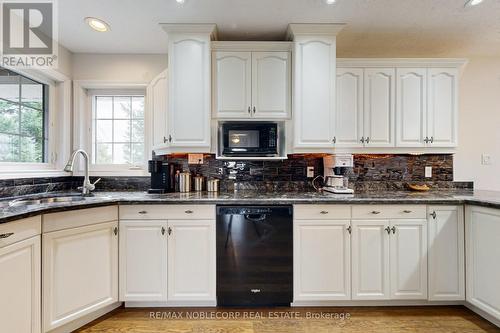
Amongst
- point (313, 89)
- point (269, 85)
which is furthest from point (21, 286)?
point (313, 89)

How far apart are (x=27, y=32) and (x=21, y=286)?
6.80 feet

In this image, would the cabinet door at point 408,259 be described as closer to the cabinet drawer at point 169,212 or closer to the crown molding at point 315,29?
the cabinet drawer at point 169,212

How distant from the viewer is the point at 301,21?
2195 millimetres

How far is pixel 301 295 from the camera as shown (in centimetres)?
207

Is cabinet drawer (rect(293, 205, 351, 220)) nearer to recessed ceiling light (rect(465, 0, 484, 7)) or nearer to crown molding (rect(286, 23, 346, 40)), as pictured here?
crown molding (rect(286, 23, 346, 40))

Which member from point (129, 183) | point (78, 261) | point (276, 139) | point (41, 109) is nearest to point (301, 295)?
point (276, 139)

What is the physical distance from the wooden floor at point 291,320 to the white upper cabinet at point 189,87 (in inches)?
56.3

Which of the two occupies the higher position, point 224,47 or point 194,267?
point 224,47

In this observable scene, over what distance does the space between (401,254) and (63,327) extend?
2.61m

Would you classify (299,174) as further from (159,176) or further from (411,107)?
(159,176)

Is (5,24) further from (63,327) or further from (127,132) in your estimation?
(63,327)

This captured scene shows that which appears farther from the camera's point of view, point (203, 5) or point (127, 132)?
point (127, 132)

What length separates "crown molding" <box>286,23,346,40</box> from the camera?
88.0 inches

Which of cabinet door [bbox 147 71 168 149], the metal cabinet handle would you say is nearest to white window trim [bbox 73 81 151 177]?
cabinet door [bbox 147 71 168 149]
